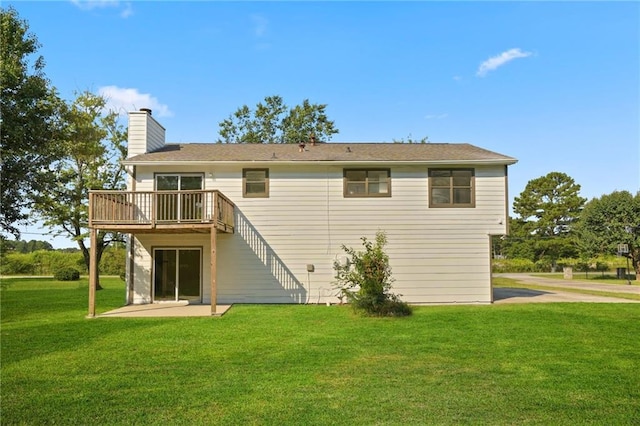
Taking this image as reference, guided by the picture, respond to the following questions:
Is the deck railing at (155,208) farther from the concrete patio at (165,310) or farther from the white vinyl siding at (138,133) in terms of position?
the concrete patio at (165,310)

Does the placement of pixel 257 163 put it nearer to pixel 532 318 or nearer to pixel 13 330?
pixel 13 330

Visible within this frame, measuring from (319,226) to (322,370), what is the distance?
27.1ft

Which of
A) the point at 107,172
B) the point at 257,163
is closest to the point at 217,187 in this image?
the point at 257,163

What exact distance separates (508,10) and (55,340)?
13913 millimetres

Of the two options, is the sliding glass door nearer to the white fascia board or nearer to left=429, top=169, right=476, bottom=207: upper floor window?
the white fascia board

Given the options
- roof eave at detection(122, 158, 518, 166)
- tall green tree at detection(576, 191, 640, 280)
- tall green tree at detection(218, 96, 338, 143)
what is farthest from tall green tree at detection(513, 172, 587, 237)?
roof eave at detection(122, 158, 518, 166)

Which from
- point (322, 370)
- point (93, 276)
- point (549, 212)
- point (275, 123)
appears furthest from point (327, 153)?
point (549, 212)

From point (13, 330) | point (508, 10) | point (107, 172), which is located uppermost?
point (508, 10)

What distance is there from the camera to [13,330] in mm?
9234

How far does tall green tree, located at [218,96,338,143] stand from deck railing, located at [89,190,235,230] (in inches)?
710

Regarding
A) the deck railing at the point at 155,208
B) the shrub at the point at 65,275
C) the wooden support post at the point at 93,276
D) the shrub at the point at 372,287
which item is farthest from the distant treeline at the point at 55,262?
the shrub at the point at 372,287

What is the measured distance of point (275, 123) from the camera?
31.7 metres

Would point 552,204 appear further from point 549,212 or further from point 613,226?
point 613,226

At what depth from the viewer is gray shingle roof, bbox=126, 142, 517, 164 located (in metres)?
14.0
